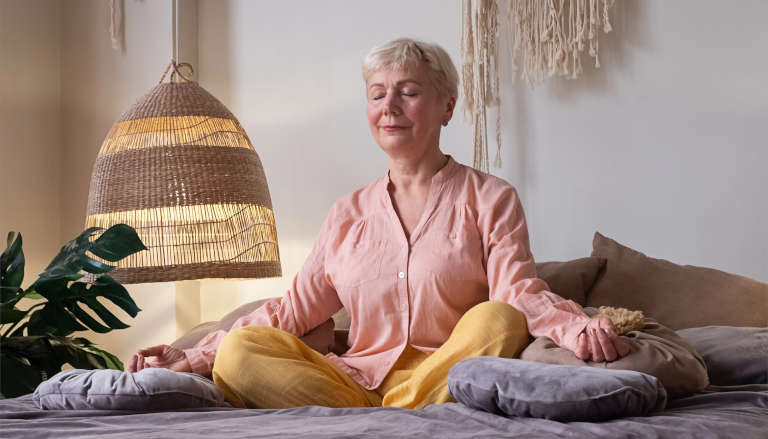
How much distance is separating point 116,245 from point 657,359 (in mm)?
1409

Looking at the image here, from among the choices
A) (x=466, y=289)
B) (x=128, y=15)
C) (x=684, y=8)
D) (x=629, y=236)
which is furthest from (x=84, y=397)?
(x=128, y=15)

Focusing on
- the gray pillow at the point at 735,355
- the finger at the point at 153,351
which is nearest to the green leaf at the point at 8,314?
the finger at the point at 153,351

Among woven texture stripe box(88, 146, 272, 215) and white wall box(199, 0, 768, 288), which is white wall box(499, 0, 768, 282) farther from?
woven texture stripe box(88, 146, 272, 215)

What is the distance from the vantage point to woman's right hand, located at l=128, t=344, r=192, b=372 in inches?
66.0

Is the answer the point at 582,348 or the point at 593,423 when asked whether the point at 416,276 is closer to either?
the point at 582,348

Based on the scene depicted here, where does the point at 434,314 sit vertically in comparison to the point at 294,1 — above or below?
below

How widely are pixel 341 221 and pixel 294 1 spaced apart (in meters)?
1.29

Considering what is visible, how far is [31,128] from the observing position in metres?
3.16

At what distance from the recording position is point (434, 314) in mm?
1725

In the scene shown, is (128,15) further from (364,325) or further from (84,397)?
(84,397)

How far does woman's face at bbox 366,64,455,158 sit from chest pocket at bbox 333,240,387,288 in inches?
8.8

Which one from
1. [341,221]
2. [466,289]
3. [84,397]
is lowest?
[84,397]

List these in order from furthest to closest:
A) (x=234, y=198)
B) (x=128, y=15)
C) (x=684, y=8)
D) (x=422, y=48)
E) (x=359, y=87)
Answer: (x=128, y=15) < (x=359, y=87) < (x=234, y=198) < (x=684, y=8) < (x=422, y=48)

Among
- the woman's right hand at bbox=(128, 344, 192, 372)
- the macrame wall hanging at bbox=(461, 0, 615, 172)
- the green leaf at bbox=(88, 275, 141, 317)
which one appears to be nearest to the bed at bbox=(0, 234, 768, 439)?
the woman's right hand at bbox=(128, 344, 192, 372)
